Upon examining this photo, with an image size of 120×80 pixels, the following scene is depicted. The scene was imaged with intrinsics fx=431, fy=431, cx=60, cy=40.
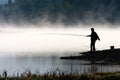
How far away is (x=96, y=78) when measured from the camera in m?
26.9

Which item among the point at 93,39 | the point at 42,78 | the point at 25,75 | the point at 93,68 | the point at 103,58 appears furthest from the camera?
the point at 93,39

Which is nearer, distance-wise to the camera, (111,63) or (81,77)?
(81,77)

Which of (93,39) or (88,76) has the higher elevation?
(93,39)

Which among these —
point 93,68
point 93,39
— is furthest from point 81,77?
point 93,39

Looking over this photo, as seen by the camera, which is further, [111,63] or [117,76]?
[111,63]

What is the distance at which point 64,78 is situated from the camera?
26250 millimetres

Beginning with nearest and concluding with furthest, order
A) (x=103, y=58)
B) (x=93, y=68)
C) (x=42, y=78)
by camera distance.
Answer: (x=42, y=78)
(x=93, y=68)
(x=103, y=58)

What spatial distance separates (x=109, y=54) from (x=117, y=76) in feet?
47.1

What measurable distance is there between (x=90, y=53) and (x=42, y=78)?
1744 cm

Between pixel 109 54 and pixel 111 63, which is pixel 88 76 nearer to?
pixel 111 63

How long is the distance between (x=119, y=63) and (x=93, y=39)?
23.0ft

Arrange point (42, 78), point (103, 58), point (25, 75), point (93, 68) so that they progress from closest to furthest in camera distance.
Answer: point (42, 78)
point (25, 75)
point (93, 68)
point (103, 58)

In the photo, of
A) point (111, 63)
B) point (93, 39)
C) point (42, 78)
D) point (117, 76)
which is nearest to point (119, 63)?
point (111, 63)

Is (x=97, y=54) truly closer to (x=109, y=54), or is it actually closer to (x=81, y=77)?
(x=109, y=54)
